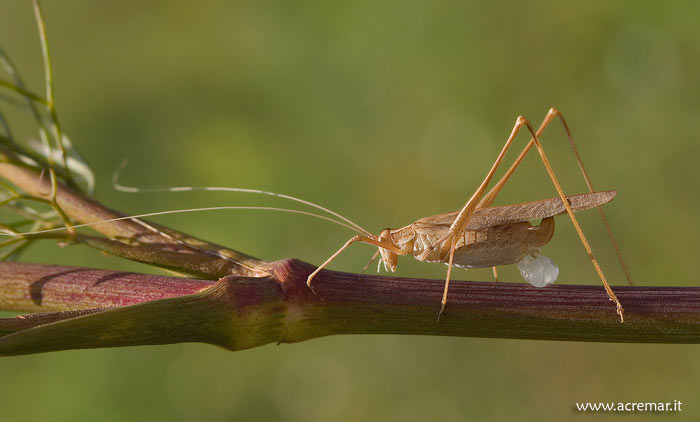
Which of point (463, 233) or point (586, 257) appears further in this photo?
point (586, 257)

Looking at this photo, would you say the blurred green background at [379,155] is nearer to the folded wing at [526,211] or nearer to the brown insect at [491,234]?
the brown insect at [491,234]

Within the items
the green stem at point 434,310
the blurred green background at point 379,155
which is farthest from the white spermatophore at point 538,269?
the blurred green background at point 379,155

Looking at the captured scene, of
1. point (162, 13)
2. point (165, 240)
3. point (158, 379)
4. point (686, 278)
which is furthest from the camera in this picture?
point (162, 13)

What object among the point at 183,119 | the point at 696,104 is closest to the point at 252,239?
the point at 183,119

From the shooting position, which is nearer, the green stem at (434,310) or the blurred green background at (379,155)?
the green stem at (434,310)

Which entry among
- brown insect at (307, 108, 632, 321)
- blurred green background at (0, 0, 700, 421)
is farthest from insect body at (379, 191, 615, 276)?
blurred green background at (0, 0, 700, 421)

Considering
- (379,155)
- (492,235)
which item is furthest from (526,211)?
(379,155)

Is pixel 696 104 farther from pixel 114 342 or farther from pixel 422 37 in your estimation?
pixel 114 342

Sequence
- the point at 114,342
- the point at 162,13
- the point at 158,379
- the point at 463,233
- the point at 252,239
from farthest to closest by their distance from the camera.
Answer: the point at 162,13 < the point at 252,239 < the point at 158,379 < the point at 463,233 < the point at 114,342
